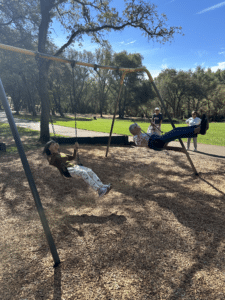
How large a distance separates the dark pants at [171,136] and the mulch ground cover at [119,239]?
108 cm

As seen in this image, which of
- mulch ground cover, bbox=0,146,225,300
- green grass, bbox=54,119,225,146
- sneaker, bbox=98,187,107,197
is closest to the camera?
mulch ground cover, bbox=0,146,225,300

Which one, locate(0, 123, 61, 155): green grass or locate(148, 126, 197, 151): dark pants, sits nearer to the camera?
locate(148, 126, 197, 151): dark pants

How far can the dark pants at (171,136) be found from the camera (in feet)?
13.8

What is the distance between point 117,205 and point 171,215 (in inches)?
42.0

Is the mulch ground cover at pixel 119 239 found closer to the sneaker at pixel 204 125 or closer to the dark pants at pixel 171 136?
the dark pants at pixel 171 136

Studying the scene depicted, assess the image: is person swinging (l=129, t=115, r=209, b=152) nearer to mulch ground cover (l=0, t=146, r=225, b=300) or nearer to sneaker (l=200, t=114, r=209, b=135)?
sneaker (l=200, t=114, r=209, b=135)

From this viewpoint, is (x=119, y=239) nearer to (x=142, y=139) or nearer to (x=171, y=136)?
(x=171, y=136)

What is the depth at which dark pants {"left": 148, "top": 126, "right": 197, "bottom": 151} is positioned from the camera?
4.20 metres

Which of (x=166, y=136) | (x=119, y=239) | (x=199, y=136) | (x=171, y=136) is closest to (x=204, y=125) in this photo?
(x=171, y=136)

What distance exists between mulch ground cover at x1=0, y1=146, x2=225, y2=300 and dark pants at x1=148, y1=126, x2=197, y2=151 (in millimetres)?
1079

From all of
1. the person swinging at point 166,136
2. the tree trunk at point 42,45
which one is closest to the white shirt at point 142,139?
the person swinging at point 166,136

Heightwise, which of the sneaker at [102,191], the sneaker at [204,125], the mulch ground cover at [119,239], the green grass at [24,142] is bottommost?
the mulch ground cover at [119,239]

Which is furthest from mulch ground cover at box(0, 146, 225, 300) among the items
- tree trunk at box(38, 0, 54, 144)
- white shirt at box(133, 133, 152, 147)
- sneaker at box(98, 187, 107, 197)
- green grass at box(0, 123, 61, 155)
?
tree trunk at box(38, 0, 54, 144)

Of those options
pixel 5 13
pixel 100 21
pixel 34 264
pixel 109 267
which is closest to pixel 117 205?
pixel 109 267
